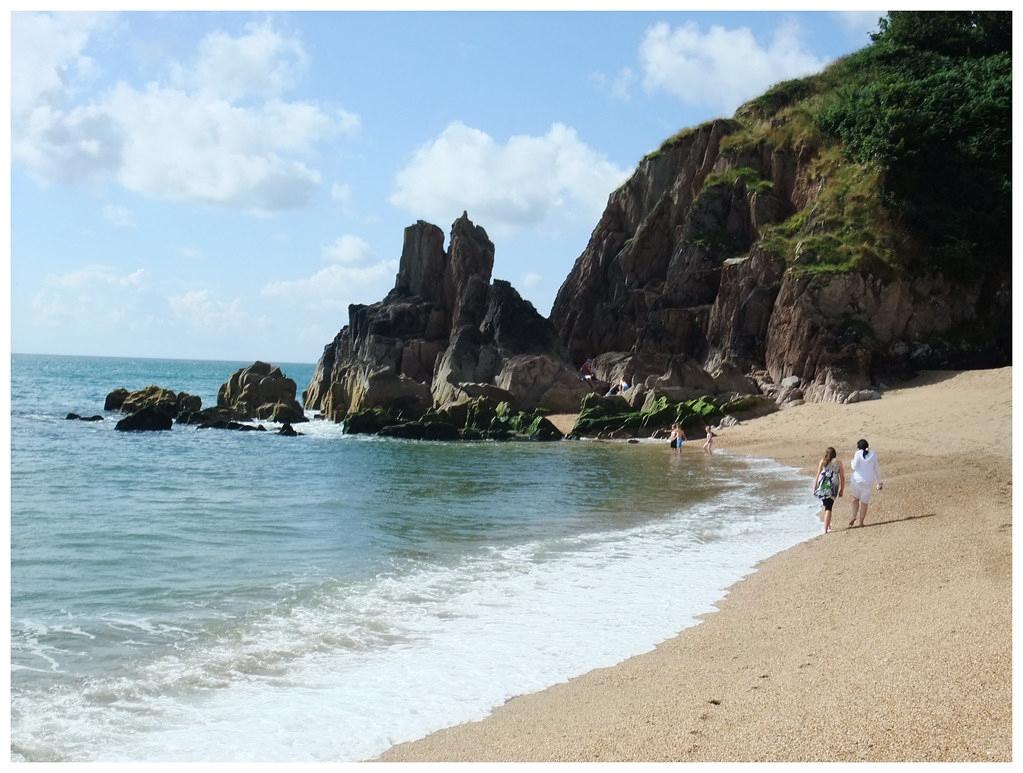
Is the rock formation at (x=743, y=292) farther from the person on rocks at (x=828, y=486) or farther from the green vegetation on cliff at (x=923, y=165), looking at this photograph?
the person on rocks at (x=828, y=486)

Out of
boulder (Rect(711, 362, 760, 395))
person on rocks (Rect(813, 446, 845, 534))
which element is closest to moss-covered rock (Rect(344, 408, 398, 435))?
boulder (Rect(711, 362, 760, 395))

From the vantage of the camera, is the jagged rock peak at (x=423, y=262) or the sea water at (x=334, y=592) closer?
the sea water at (x=334, y=592)

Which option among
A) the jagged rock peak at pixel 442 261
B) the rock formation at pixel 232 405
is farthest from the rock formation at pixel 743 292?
the rock formation at pixel 232 405

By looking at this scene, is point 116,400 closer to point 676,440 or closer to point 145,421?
point 145,421

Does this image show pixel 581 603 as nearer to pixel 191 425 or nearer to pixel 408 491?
pixel 408 491

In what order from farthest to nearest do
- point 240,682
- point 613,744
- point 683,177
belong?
point 683,177 → point 240,682 → point 613,744

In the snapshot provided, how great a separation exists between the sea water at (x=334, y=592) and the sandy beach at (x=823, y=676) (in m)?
0.64

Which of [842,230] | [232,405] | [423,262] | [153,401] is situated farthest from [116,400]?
[842,230]

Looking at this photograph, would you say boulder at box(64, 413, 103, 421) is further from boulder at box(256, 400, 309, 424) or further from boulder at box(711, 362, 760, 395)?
boulder at box(711, 362, 760, 395)

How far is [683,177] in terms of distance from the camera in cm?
5919

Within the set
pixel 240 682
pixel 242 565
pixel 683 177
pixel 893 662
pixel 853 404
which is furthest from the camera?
pixel 683 177

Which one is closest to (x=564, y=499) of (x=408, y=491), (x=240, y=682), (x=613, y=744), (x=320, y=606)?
(x=408, y=491)

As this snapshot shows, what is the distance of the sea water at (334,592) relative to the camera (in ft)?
25.6

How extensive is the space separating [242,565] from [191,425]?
36.1 metres
